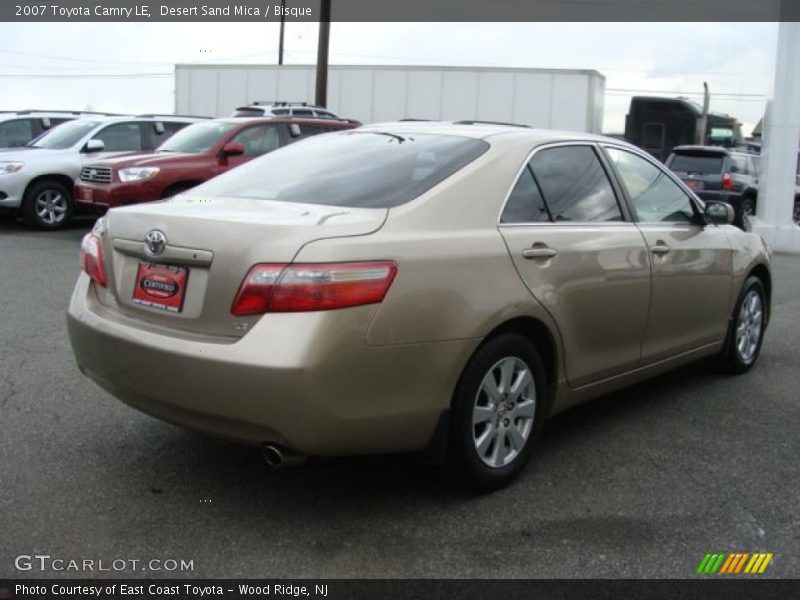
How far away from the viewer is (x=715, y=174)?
57.8ft

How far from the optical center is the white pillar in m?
14.7

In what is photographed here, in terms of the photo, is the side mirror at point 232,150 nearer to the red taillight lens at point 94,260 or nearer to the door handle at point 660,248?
the red taillight lens at point 94,260

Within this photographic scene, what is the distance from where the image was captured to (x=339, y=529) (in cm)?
351

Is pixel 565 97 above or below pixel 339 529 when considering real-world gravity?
above

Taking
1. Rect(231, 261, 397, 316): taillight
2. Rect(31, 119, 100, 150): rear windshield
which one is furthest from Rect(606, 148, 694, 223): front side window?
Rect(31, 119, 100, 150): rear windshield

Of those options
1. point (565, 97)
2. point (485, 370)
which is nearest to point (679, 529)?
point (485, 370)

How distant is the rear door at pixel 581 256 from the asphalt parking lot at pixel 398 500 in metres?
0.55

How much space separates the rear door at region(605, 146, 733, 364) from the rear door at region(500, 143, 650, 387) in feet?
0.50

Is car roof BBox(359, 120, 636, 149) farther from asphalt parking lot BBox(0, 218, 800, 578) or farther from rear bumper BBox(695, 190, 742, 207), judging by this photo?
rear bumper BBox(695, 190, 742, 207)

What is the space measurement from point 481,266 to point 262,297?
3.06ft

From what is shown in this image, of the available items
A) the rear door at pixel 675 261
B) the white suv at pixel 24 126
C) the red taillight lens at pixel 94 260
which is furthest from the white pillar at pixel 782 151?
the red taillight lens at pixel 94 260

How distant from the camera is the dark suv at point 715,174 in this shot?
57.4 ft
